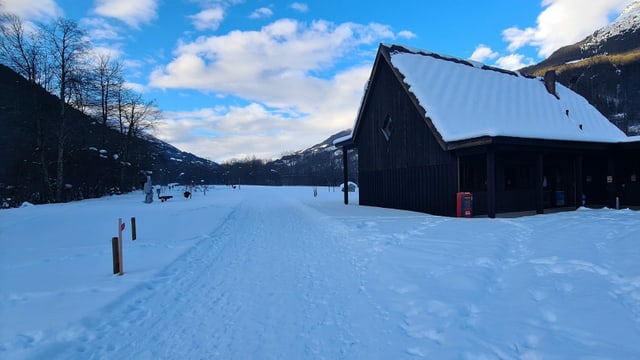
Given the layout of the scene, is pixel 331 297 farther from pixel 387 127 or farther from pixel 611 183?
pixel 611 183

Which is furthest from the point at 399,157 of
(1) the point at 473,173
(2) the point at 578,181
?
(2) the point at 578,181

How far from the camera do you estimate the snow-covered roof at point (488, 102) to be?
46.5 feet

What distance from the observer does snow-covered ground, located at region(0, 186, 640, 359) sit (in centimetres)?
334

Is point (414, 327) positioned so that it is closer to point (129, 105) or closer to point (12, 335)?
point (12, 335)

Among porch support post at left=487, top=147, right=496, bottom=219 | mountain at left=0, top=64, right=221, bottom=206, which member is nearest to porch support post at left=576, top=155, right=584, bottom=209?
porch support post at left=487, top=147, right=496, bottom=219

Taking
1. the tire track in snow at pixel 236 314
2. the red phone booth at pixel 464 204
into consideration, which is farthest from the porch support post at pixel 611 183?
the tire track in snow at pixel 236 314

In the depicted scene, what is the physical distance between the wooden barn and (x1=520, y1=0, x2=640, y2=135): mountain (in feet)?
57.5

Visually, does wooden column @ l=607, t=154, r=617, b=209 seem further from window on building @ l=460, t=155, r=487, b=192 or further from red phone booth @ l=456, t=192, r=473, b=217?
red phone booth @ l=456, t=192, r=473, b=217

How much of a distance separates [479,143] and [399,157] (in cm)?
490

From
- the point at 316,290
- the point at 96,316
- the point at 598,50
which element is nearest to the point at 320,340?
the point at 316,290

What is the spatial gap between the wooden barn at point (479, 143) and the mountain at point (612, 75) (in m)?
17.5

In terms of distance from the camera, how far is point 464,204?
12.7 m

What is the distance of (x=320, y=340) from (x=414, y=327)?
1096mm

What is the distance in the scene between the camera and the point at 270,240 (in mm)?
9109
